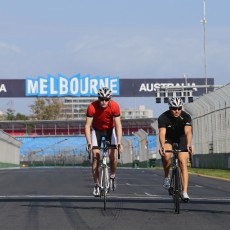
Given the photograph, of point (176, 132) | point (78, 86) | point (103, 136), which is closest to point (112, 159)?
point (103, 136)

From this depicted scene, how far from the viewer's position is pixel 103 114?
1349 centimetres

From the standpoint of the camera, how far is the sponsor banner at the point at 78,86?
72938 mm

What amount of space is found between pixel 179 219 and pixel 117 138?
259cm

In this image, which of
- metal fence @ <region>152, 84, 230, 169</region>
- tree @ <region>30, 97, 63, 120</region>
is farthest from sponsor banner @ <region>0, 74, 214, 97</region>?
tree @ <region>30, 97, 63, 120</region>

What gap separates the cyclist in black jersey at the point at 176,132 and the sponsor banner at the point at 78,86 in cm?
5594

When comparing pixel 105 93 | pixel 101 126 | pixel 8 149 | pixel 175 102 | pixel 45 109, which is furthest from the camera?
pixel 45 109

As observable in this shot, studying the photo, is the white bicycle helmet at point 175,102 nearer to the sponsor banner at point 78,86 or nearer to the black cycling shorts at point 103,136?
the black cycling shorts at point 103,136

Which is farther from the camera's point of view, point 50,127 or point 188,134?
point 50,127

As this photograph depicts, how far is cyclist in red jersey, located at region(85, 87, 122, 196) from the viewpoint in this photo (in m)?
13.4

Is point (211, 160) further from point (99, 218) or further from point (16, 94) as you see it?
point (16, 94)

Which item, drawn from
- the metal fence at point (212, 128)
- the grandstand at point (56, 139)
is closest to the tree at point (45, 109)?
the grandstand at point (56, 139)

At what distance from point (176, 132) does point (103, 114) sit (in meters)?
1.36

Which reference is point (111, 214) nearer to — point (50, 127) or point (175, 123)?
point (175, 123)

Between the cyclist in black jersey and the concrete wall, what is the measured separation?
185ft
